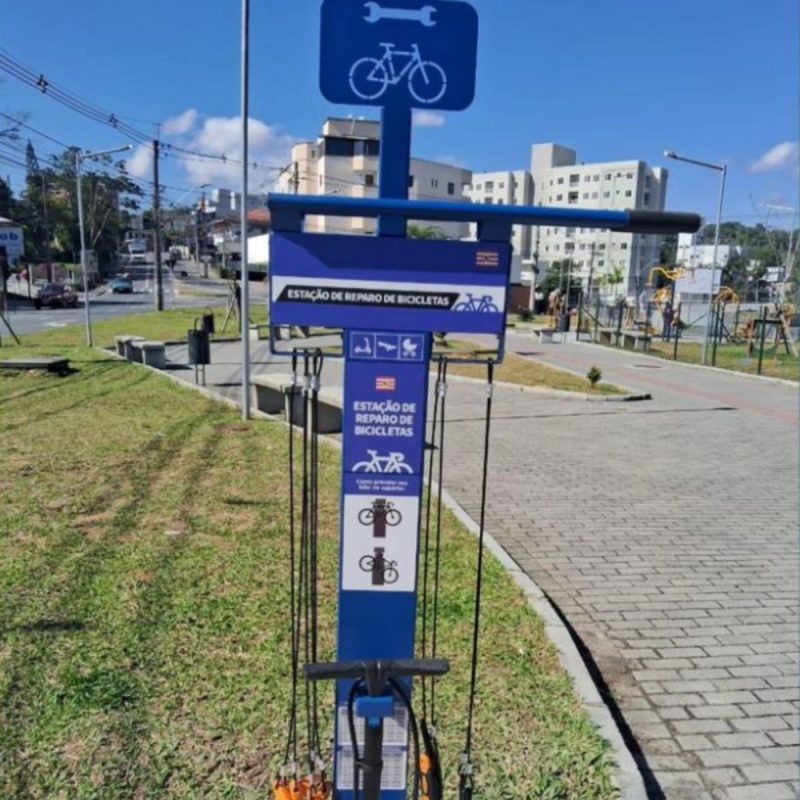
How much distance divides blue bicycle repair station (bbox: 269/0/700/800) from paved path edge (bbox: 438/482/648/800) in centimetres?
146

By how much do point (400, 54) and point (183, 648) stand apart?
308 centimetres

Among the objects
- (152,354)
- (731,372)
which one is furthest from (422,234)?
(731,372)

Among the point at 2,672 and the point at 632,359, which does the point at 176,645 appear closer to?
the point at 2,672

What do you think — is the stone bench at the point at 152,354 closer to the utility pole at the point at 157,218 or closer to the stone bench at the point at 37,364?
the stone bench at the point at 37,364

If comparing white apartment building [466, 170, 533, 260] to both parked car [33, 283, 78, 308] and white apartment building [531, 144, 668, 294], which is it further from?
parked car [33, 283, 78, 308]

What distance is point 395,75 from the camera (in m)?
1.87

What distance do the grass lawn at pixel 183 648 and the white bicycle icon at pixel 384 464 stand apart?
155cm

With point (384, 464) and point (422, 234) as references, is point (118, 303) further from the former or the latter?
point (384, 464)

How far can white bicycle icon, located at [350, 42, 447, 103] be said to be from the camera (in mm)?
1848

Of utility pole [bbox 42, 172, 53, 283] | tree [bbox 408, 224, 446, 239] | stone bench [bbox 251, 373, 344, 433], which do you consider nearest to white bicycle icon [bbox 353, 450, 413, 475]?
tree [bbox 408, 224, 446, 239]

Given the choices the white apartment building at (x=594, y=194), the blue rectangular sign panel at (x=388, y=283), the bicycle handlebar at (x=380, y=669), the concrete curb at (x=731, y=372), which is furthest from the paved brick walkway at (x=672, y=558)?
the white apartment building at (x=594, y=194)

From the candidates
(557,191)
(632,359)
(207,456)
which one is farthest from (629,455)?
(557,191)

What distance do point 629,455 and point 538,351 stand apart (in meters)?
14.9

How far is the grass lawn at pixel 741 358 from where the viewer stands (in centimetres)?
1967
